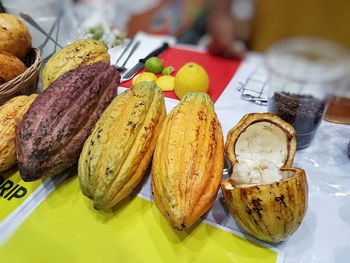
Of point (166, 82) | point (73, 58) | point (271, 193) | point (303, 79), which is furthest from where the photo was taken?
point (166, 82)

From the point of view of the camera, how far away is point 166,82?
0.78 m

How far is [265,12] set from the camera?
1.79ft

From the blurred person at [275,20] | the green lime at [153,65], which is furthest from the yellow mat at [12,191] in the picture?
the blurred person at [275,20]

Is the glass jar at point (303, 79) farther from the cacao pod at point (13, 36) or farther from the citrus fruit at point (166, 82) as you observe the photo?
the cacao pod at point (13, 36)

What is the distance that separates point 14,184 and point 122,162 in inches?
10.0

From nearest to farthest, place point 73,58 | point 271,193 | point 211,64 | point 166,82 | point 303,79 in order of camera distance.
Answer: point 271,193 < point 303,79 < point 73,58 < point 166,82 < point 211,64

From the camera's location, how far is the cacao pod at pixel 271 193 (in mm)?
424

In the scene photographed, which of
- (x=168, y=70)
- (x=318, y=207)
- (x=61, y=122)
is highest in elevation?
(x=61, y=122)

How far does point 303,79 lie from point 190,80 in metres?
0.26

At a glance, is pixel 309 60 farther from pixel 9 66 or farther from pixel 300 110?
pixel 9 66

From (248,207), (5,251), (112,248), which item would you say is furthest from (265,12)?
(5,251)

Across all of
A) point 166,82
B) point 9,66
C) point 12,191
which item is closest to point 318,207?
point 166,82

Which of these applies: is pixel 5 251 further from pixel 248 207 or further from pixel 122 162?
pixel 248 207

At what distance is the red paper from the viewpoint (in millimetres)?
798
